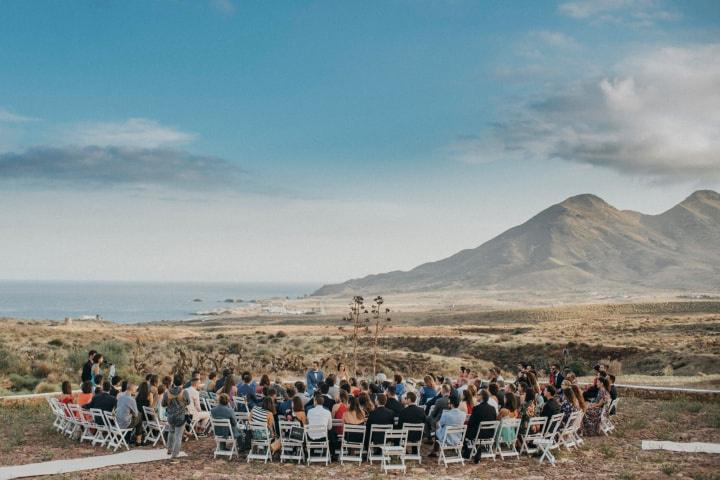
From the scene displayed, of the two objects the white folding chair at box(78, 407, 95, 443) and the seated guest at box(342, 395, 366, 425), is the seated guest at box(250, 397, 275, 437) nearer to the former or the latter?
the seated guest at box(342, 395, 366, 425)

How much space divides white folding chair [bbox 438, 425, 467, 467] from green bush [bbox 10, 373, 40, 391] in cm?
1593

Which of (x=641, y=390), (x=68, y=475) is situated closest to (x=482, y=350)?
(x=641, y=390)

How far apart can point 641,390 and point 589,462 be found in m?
9.40

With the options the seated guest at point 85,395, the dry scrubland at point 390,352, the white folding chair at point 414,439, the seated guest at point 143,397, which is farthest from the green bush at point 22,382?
the white folding chair at point 414,439

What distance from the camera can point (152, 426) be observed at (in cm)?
1313

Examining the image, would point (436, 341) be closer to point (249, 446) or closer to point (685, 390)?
point (685, 390)

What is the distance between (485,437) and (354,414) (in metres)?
2.58

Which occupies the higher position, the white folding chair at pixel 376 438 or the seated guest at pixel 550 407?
the seated guest at pixel 550 407

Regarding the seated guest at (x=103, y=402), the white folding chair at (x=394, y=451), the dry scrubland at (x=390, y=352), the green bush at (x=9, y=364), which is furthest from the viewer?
the dry scrubland at (x=390, y=352)

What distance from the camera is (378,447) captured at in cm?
1235

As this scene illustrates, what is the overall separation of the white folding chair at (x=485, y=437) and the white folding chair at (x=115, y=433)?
6897mm

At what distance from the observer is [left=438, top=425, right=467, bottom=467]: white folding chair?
12.0 m

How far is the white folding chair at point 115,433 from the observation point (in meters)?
12.6

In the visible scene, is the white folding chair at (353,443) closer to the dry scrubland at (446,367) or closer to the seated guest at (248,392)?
the dry scrubland at (446,367)
